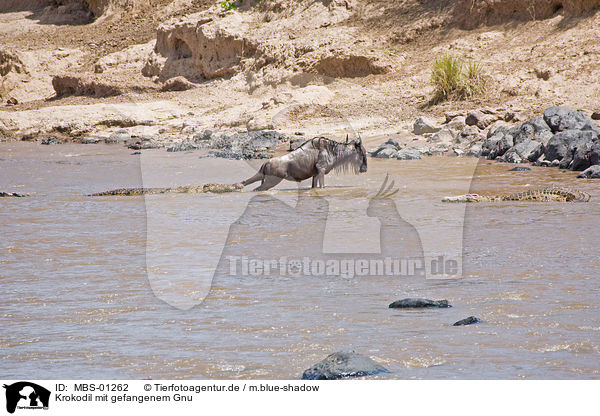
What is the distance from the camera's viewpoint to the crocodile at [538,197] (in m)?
8.92

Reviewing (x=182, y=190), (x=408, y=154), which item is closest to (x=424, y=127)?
(x=408, y=154)

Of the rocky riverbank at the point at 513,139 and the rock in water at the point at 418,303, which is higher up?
the rocky riverbank at the point at 513,139

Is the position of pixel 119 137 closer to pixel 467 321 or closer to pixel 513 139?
pixel 513 139

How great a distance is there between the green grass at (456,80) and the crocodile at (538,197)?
8.58 metres

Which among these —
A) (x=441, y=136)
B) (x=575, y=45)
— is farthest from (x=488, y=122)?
(x=575, y=45)

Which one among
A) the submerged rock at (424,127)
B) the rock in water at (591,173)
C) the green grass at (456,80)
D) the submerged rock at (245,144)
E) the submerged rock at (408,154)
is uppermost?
the green grass at (456,80)

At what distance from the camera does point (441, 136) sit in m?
15.1

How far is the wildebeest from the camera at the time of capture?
10.8 meters

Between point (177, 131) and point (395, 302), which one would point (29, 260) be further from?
point (177, 131)

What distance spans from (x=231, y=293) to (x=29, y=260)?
216 centimetres

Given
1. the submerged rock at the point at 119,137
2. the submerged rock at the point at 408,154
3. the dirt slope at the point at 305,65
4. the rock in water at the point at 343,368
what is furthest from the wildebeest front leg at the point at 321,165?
the submerged rock at the point at 119,137

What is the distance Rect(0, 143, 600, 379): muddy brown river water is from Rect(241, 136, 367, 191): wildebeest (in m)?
0.53

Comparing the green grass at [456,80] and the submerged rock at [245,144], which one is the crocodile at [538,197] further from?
the green grass at [456,80]
